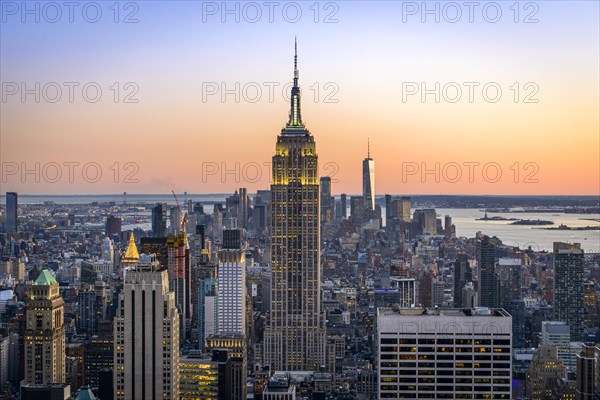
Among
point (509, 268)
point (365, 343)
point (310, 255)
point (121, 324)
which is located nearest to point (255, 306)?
point (310, 255)

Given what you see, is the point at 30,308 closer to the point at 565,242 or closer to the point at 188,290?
the point at 188,290

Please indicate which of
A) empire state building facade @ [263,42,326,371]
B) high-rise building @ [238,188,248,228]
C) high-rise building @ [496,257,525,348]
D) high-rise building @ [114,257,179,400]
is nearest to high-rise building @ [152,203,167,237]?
high-rise building @ [238,188,248,228]

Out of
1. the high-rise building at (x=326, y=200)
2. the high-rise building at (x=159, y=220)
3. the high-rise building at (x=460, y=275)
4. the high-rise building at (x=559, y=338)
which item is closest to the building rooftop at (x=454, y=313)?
the high-rise building at (x=559, y=338)

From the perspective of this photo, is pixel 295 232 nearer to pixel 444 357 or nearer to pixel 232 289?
pixel 232 289

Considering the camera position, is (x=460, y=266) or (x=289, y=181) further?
(x=289, y=181)

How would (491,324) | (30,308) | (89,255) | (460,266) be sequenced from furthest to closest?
1. (460,266)
2. (89,255)
3. (30,308)
4. (491,324)

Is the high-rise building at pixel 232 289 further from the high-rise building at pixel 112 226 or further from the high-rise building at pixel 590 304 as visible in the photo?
the high-rise building at pixel 590 304

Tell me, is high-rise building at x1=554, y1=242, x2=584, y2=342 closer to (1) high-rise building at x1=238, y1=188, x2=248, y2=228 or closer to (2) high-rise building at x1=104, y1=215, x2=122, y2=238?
(1) high-rise building at x1=238, y1=188, x2=248, y2=228
